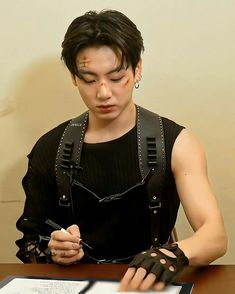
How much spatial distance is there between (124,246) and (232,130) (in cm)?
60

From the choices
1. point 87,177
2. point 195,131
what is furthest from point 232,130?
point 87,177

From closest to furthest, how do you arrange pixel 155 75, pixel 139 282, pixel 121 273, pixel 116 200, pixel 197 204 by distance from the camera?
pixel 139 282 < pixel 121 273 < pixel 197 204 < pixel 116 200 < pixel 155 75

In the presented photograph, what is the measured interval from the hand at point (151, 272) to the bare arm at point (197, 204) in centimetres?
9

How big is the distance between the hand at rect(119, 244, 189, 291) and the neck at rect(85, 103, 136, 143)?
0.52 meters

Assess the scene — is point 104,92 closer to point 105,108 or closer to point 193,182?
point 105,108

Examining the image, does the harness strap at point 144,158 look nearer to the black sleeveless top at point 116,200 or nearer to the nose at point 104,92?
the black sleeveless top at point 116,200

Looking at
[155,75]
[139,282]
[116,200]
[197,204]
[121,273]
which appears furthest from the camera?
[155,75]

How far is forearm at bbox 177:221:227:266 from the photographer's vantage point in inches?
39.7

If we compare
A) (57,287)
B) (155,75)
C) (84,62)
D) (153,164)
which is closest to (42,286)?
(57,287)

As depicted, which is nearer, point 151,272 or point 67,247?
point 151,272

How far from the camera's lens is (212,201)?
3.92 feet

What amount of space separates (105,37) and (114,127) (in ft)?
0.94

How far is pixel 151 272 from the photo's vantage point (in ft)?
2.91

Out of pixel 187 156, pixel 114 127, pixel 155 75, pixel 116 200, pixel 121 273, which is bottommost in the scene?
pixel 121 273
